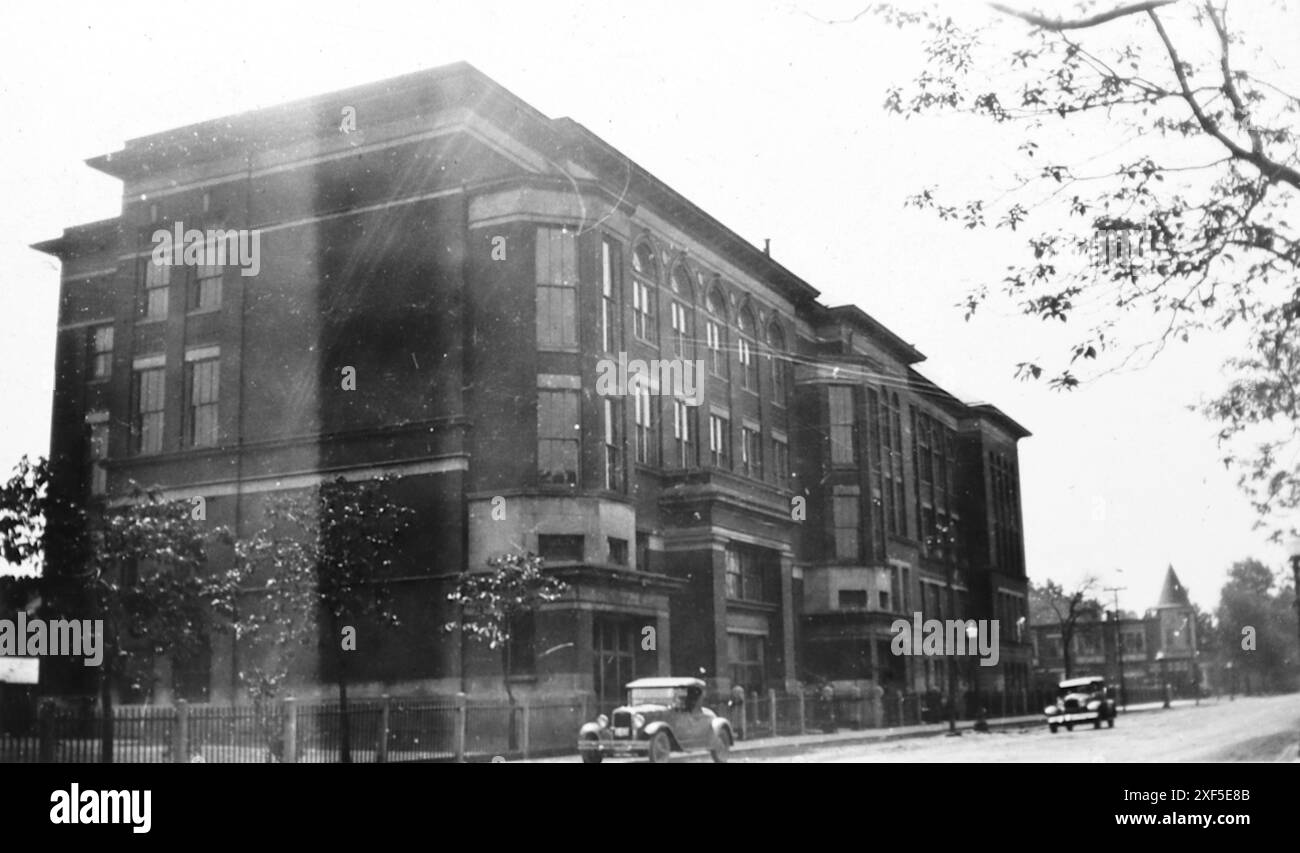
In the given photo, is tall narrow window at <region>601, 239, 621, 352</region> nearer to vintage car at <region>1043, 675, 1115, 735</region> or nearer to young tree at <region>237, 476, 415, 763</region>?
young tree at <region>237, 476, 415, 763</region>

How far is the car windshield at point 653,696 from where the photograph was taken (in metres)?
8.44

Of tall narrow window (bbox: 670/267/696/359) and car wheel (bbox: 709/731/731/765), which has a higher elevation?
tall narrow window (bbox: 670/267/696/359)

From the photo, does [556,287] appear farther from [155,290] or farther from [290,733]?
[290,733]

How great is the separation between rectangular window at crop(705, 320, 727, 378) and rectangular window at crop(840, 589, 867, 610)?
2028 millimetres

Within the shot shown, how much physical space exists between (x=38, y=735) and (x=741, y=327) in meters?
6.01

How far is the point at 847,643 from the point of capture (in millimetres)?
9227

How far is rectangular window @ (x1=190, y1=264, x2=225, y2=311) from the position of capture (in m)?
9.62

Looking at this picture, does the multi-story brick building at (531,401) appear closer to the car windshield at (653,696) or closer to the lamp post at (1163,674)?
the car windshield at (653,696)

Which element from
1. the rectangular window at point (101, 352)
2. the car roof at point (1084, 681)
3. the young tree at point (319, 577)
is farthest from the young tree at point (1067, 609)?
the rectangular window at point (101, 352)

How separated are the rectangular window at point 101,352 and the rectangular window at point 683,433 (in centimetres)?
471

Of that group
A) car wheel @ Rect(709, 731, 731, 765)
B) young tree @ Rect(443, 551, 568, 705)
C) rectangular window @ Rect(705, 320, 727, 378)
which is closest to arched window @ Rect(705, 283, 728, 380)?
rectangular window @ Rect(705, 320, 727, 378)

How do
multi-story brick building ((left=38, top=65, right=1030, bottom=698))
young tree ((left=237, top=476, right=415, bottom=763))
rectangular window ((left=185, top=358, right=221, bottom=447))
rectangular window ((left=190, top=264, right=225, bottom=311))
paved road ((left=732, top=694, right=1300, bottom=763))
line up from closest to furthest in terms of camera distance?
paved road ((left=732, top=694, right=1300, bottom=763)) → multi-story brick building ((left=38, top=65, right=1030, bottom=698)) → rectangular window ((left=190, top=264, right=225, bottom=311)) → young tree ((left=237, top=476, right=415, bottom=763)) → rectangular window ((left=185, top=358, right=221, bottom=447))
